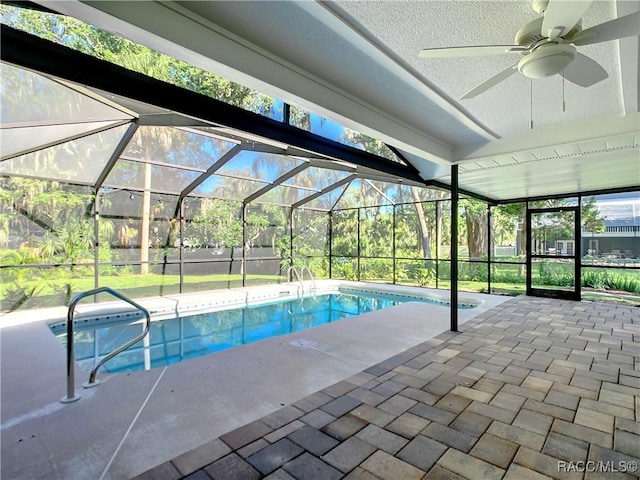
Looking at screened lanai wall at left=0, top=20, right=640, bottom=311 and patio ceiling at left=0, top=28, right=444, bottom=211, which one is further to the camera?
screened lanai wall at left=0, top=20, right=640, bottom=311

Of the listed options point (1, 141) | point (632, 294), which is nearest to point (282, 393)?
point (1, 141)

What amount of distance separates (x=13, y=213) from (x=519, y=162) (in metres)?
9.44

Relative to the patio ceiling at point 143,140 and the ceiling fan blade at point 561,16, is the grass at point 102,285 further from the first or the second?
the ceiling fan blade at point 561,16

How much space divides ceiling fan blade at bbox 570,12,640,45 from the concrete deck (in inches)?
124

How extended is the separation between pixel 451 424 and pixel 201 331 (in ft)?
16.9

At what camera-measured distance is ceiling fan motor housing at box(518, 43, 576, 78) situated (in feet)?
6.20

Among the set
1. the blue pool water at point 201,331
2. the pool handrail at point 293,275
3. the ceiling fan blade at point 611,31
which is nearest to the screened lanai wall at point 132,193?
the pool handrail at point 293,275

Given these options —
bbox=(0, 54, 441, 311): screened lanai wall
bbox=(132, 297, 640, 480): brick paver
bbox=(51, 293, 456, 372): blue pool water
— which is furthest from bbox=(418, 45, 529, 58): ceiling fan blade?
bbox=(51, 293, 456, 372): blue pool water

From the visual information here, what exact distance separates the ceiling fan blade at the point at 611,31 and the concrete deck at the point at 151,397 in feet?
10.3

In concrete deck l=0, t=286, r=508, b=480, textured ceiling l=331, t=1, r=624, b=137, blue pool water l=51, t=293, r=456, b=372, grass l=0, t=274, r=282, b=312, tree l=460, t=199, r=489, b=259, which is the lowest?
blue pool water l=51, t=293, r=456, b=372

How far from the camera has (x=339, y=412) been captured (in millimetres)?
2541

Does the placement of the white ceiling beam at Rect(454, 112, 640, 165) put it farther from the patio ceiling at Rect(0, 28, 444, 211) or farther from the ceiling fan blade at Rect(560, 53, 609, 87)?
the ceiling fan blade at Rect(560, 53, 609, 87)

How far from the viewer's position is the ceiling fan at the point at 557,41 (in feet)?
5.35

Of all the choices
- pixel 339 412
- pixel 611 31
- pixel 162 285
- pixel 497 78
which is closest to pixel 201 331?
pixel 162 285
